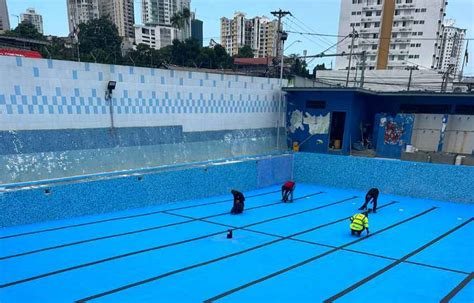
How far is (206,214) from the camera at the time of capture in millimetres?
9492

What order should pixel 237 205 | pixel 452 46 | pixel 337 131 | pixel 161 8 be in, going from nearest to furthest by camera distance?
pixel 237 205, pixel 337 131, pixel 452 46, pixel 161 8

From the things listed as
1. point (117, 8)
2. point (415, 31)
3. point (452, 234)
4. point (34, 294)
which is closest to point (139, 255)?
point (34, 294)

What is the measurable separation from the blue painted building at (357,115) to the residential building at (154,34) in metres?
72.5

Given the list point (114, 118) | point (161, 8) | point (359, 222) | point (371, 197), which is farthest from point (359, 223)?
point (161, 8)

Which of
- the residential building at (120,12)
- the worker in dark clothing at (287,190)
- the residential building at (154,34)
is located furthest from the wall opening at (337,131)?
the residential building at (120,12)

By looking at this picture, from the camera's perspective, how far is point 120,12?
81625 millimetres

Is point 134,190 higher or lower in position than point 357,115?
lower

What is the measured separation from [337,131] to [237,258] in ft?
36.1

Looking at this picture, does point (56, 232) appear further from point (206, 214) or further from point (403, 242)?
point (403, 242)

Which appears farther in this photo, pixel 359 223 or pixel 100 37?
pixel 100 37

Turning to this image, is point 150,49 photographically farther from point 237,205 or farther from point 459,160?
point 459,160

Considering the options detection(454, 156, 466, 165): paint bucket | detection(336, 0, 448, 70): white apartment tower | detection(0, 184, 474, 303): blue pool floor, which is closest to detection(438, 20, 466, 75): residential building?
detection(336, 0, 448, 70): white apartment tower

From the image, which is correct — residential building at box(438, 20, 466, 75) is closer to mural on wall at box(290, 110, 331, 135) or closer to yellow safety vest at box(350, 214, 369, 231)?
mural on wall at box(290, 110, 331, 135)

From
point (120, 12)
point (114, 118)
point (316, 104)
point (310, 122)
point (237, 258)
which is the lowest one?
point (237, 258)
